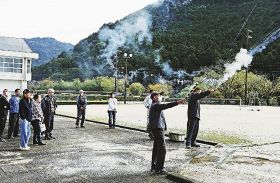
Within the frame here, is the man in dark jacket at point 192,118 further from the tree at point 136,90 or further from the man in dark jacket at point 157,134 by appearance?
the tree at point 136,90

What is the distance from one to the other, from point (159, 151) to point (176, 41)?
353 ft

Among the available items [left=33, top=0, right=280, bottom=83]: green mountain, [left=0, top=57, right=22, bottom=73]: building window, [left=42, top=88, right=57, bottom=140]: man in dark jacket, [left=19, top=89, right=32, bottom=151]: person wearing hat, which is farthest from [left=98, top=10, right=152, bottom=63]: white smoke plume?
[left=19, top=89, right=32, bottom=151]: person wearing hat

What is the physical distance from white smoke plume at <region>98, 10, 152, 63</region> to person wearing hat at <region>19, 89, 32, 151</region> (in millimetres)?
113047

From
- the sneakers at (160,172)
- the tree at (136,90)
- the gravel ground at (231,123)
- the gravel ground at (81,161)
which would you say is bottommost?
the gravel ground at (81,161)

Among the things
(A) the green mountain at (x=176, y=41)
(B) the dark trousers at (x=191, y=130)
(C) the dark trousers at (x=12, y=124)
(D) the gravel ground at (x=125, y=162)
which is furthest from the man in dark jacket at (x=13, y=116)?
(A) the green mountain at (x=176, y=41)

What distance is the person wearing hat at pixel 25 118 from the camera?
10.9m

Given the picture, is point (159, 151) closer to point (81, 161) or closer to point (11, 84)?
point (81, 161)

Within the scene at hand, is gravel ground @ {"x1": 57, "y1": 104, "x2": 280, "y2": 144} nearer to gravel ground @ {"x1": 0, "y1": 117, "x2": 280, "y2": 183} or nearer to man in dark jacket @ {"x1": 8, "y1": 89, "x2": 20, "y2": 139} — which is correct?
gravel ground @ {"x1": 0, "y1": 117, "x2": 280, "y2": 183}

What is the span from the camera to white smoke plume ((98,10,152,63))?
5276 inches

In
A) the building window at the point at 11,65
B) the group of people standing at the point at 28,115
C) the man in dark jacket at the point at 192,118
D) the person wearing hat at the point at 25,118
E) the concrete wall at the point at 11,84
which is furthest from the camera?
the concrete wall at the point at 11,84

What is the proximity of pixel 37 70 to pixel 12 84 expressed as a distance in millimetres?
83866

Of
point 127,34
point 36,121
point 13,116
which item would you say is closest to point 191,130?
point 36,121

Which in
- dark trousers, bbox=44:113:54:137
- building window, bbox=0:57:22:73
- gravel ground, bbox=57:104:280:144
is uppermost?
building window, bbox=0:57:22:73

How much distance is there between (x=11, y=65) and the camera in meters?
46.8
